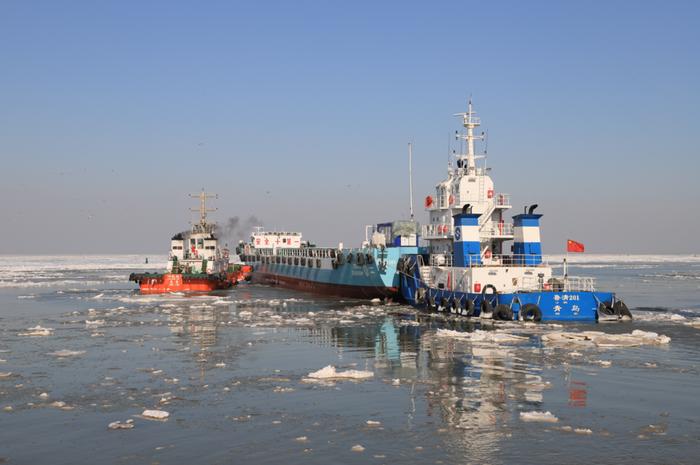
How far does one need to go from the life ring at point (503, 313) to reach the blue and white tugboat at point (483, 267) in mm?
47

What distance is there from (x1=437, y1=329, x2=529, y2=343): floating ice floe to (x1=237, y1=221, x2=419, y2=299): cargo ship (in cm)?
1770

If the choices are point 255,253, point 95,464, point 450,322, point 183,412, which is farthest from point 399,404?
point 255,253

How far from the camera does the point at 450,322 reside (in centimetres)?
3403

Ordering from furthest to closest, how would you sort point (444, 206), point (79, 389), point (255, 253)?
1. point (255, 253)
2. point (444, 206)
3. point (79, 389)

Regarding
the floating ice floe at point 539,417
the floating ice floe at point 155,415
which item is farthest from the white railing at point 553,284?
the floating ice floe at point 155,415

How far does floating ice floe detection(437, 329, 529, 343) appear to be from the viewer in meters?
26.8

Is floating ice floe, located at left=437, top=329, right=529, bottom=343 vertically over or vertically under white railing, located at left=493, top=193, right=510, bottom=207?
under

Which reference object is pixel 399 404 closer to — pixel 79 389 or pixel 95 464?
pixel 95 464

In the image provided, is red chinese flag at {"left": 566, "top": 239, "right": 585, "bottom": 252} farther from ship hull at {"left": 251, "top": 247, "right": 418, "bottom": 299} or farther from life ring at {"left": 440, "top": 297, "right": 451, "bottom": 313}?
ship hull at {"left": 251, "top": 247, "right": 418, "bottom": 299}

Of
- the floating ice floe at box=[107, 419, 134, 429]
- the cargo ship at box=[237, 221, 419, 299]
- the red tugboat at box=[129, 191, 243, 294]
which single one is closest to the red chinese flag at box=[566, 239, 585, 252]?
the cargo ship at box=[237, 221, 419, 299]

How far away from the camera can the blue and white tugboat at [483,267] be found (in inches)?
1283

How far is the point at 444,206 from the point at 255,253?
4512cm

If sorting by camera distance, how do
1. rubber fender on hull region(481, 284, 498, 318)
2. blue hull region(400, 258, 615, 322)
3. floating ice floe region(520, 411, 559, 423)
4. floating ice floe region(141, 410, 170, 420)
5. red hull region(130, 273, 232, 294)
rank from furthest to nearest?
red hull region(130, 273, 232, 294) → rubber fender on hull region(481, 284, 498, 318) → blue hull region(400, 258, 615, 322) → floating ice floe region(141, 410, 170, 420) → floating ice floe region(520, 411, 559, 423)

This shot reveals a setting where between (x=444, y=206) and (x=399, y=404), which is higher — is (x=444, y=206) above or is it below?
above
